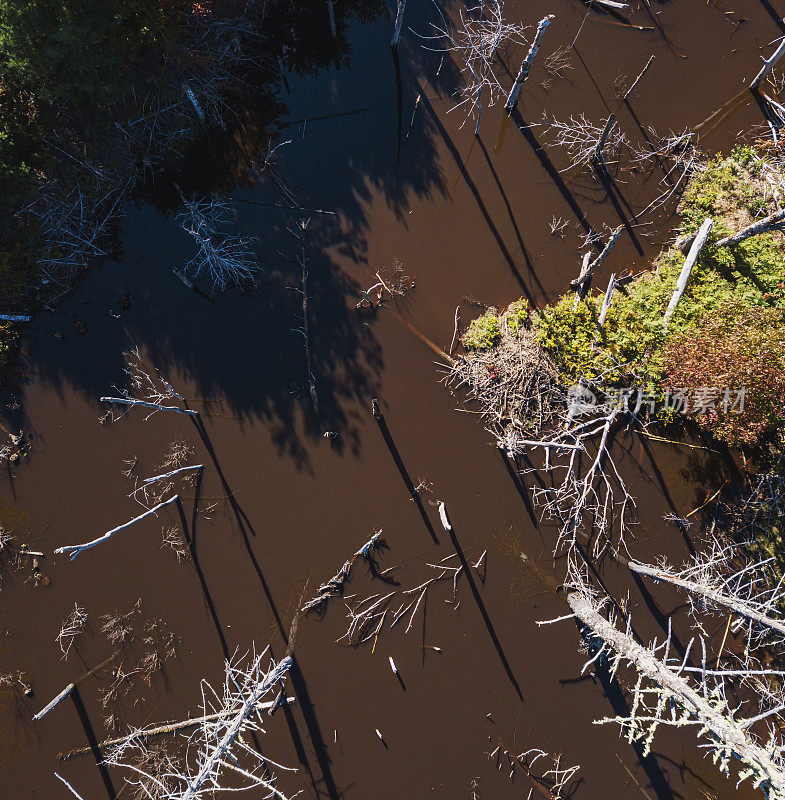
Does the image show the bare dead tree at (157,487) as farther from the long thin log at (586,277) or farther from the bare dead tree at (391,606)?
the long thin log at (586,277)

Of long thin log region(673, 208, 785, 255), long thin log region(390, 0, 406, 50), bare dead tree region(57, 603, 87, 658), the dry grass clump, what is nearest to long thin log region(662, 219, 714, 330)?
long thin log region(673, 208, 785, 255)

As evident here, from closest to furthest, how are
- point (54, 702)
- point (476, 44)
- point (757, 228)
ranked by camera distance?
point (757, 228), point (54, 702), point (476, 44)

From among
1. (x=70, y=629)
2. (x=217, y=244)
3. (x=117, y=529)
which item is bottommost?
(x=70, y=629)

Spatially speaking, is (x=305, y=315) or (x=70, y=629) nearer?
(x=70, y=629)

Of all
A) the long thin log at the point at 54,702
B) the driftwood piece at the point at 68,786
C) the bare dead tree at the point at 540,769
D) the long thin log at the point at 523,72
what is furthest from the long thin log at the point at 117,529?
the long thin log at the point at 523,72

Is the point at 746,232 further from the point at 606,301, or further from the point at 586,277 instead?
the point at 586,277

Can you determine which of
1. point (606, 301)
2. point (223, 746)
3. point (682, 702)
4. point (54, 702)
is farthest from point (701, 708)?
point (54, 702)

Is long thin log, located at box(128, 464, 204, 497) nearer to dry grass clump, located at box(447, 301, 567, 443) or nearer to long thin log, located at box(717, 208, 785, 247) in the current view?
dry grass clump, located at box(447, 301, 567, 443)

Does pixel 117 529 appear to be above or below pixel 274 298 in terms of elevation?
below
